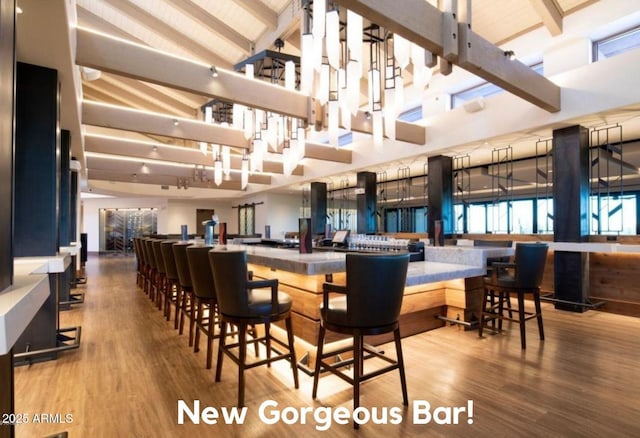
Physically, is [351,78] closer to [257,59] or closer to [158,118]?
[257,59]

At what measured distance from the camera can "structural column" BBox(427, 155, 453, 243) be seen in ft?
22.6

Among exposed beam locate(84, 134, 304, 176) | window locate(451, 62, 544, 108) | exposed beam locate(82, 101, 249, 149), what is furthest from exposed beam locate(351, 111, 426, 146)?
exposed beam locate(84, 134, 304, 176)

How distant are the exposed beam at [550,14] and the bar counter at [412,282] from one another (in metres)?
3.70

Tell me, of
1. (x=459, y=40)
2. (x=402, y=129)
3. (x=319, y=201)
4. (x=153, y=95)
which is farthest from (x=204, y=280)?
(x=153, y=95)

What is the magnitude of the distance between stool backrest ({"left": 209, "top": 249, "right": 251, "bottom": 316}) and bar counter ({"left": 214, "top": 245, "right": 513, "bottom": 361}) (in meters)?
0.43

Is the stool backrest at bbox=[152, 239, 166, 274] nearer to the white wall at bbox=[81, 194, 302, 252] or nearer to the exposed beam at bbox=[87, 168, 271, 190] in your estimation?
the exposed beam at bbox=[87, 168, 271, 190]

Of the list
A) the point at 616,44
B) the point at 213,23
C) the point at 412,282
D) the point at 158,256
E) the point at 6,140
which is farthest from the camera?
the point at 213,23

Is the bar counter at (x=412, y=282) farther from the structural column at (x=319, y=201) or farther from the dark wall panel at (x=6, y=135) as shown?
the structural column at (x=319, y=201)

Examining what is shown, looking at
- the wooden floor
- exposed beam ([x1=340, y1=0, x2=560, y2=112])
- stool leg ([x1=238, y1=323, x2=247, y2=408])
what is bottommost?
the wooden floor

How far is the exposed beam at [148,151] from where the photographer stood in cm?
745

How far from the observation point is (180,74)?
160 inches

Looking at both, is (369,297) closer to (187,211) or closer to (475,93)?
(475,93)

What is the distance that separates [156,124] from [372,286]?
585 cm

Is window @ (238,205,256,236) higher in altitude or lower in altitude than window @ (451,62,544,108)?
lower
